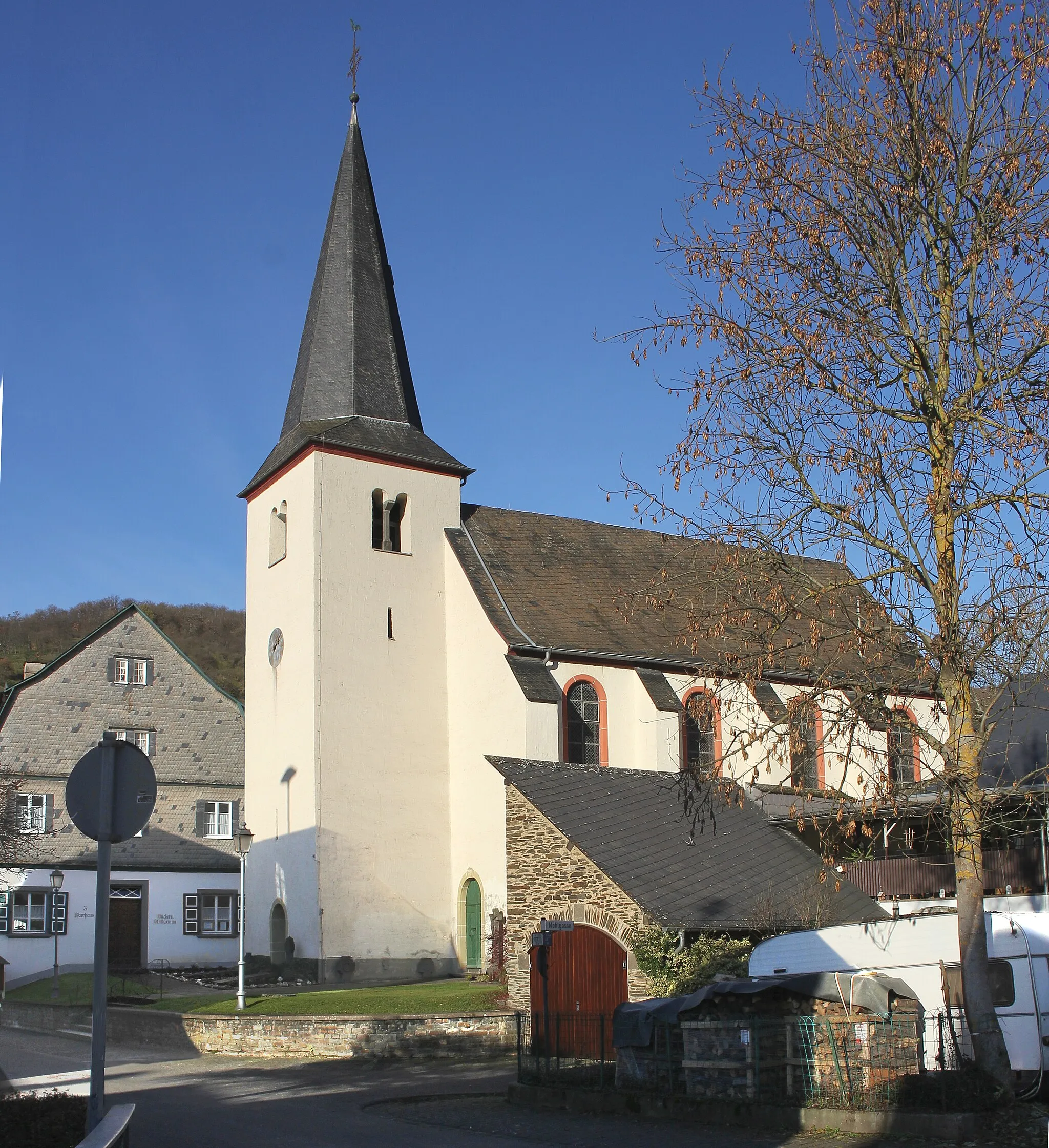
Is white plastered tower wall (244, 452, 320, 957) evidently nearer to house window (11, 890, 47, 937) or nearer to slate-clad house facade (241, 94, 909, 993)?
slate-clad house facade (241, 94, 909, 993)

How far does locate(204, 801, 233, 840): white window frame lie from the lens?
112ft

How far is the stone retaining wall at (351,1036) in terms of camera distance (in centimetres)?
1759

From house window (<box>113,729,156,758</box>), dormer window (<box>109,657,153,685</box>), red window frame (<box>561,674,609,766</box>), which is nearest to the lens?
red window frame (<box>561,674,609,766</box>)

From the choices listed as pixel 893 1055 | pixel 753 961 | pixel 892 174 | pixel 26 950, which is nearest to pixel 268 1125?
pixel 893 1055

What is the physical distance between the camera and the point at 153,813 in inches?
1320

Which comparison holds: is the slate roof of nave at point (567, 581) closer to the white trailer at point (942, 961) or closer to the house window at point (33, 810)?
the white trailer at point (942, 961)

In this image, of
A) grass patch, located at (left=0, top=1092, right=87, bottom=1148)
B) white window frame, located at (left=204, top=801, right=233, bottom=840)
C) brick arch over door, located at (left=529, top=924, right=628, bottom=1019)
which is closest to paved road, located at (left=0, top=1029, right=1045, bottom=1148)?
brick arch over door, located at (left=529, top=924, right=628, bottom=1019)

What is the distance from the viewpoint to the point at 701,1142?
10.6m

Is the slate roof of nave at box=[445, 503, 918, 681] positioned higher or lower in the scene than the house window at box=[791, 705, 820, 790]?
higher

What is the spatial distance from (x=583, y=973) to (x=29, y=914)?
17228 mm

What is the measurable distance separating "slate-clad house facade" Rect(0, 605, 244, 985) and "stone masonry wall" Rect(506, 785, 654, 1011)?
43.1 feet

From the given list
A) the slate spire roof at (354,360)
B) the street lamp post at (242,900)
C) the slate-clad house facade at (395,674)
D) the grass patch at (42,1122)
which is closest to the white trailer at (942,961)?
the grass patch at (42,1122)

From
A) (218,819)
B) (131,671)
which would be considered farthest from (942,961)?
(131,671)

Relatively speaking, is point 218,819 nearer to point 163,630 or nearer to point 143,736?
point 143,736
